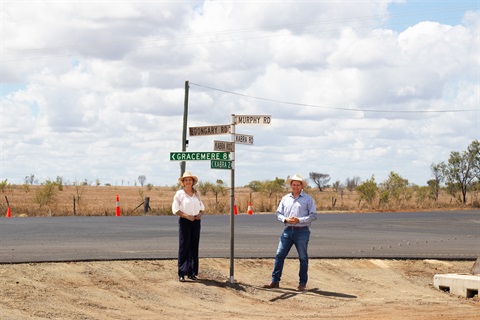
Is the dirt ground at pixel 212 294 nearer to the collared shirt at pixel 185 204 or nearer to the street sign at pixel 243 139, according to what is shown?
the collared shirt at pixel 185 204

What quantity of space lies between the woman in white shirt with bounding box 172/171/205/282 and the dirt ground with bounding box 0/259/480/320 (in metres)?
0.30

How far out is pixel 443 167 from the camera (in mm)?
71438

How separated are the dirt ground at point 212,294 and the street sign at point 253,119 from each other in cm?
280

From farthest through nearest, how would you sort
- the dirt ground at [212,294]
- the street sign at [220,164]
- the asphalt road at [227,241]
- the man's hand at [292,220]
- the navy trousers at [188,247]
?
the asphalt road at [227,241]
the street sign at [220,164]
the navy trousers at [188,247]
the man's hand at [292,220]
the dirt ground at [212,294]

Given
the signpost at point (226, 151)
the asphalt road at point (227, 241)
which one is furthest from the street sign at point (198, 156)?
the asphalt road at point (227, 241)

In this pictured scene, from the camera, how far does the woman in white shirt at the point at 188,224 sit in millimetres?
14539

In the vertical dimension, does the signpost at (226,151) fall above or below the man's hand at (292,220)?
above

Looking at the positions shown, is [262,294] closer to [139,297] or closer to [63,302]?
[139,297]

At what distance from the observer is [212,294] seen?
45.6 ft

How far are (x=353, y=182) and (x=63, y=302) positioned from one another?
121908 mm

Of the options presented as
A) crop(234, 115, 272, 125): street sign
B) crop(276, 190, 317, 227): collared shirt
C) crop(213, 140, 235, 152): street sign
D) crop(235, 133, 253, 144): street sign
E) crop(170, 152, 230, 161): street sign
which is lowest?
crop(276, 190, 317, 227): collared shirt

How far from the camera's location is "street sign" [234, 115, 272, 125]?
14.8 meters

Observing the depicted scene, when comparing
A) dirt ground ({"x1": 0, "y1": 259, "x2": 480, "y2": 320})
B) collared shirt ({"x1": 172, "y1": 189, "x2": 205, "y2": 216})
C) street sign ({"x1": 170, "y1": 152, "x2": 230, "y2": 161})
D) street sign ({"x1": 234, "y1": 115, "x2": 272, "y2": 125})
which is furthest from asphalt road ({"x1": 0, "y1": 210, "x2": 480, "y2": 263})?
street sign ({"x1": 234, "y1": 115, "x2": 272, "y2": 125})

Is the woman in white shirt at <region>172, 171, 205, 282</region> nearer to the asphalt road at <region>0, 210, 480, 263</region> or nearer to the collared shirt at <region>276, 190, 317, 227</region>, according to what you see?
the collared shirt at <region>276, 190, 317, 227</region>
